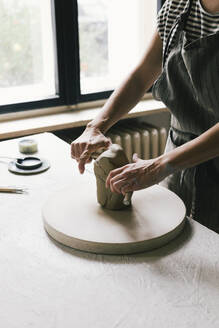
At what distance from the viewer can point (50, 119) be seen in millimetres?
2443

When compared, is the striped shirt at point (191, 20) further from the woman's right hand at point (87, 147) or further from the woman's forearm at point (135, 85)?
the woman's right hand at point (87, 147)

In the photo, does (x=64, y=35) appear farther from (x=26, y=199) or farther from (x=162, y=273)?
(x=162, y=273)

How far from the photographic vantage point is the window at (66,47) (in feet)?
7.82

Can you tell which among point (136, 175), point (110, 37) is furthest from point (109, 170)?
point (110, 37)

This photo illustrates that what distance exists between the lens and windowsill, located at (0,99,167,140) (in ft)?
7.41

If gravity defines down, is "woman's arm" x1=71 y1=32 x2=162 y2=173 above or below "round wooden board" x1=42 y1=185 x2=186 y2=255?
above

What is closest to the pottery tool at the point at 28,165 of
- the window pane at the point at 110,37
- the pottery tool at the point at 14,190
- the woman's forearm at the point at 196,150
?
the pottery tool at the point at 14,190

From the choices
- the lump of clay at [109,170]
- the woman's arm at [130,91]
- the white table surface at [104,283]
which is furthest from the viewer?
the woman's arm at [130,91]

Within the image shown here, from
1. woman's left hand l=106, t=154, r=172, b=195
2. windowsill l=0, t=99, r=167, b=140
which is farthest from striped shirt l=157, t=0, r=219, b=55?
windowsill l=0, t=99, r=167, b=140

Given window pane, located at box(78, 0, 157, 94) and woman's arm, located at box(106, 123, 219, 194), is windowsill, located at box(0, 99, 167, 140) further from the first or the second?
woman's arm, located at box(106, 123, 219, 194)

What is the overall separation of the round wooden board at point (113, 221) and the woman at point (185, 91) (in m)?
0.09

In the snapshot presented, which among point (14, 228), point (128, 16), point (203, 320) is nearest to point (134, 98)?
point (14, 228)

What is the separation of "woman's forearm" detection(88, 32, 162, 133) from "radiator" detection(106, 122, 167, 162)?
3.46ft

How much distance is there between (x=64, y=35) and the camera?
2.42 metres
